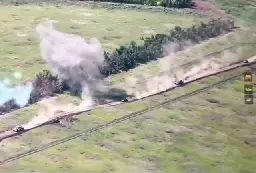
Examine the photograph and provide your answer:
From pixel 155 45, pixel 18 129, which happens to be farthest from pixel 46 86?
pixel 155 45

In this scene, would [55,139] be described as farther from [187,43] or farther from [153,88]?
[187,43]

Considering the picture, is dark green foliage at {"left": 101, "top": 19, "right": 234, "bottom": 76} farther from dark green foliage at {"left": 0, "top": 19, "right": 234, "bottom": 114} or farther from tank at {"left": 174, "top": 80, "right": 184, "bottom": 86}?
tank at {"left": 174, "top": 80, "right": 184, "bottom": 86}

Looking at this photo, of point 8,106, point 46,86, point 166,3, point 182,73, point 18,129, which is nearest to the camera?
point 18,129

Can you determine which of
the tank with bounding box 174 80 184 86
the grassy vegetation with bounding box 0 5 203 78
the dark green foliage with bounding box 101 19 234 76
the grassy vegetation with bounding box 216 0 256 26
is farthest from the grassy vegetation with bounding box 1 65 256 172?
the grassy vegetation with bounding box 216 0 256 26

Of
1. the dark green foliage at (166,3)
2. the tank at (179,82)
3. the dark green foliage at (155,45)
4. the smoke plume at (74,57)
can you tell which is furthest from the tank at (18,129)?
the dark green foliage at (166,3)

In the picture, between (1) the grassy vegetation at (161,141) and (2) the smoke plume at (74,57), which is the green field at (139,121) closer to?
(1) the grassy vegetation at (161,141)

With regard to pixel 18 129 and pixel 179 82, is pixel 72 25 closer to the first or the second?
pixel 179 82

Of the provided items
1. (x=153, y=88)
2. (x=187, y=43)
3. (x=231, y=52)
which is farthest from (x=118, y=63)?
(x=231, y=52)
